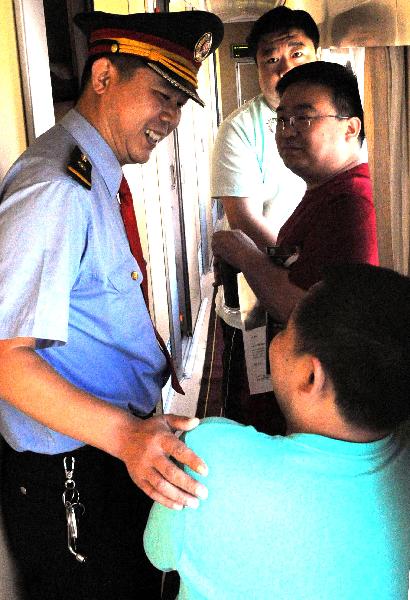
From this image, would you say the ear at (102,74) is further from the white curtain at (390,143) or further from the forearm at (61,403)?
the white curtain at (390,143)

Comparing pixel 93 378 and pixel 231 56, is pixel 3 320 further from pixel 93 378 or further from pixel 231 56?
pixel 231 56

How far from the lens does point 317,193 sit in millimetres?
1797

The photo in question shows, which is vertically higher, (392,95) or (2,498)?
(392,95)

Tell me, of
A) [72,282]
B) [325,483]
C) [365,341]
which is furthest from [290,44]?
[325,483]

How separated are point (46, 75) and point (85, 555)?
1.18 m

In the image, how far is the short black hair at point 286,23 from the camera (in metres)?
2.49

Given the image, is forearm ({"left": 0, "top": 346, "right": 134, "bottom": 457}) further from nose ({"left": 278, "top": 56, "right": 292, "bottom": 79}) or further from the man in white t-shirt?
nose ({"left": 278, "top": 56, "right": 292, "bottom": 79})

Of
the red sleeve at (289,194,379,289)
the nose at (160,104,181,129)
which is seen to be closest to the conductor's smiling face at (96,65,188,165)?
the nose at (160,104,181,129)

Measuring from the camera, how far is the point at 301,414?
1.02m

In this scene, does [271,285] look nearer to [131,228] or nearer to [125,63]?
[131,228]

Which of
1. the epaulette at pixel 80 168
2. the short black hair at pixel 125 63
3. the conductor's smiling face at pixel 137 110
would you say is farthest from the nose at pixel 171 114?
the epaulette at pixel 80 168

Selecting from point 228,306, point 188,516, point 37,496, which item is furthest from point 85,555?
point 228,306

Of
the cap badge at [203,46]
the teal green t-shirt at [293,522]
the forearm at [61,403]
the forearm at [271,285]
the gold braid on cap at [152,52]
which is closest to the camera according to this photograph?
the teal green t-shirt at [293,522]

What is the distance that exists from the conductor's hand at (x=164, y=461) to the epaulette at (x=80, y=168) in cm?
47
